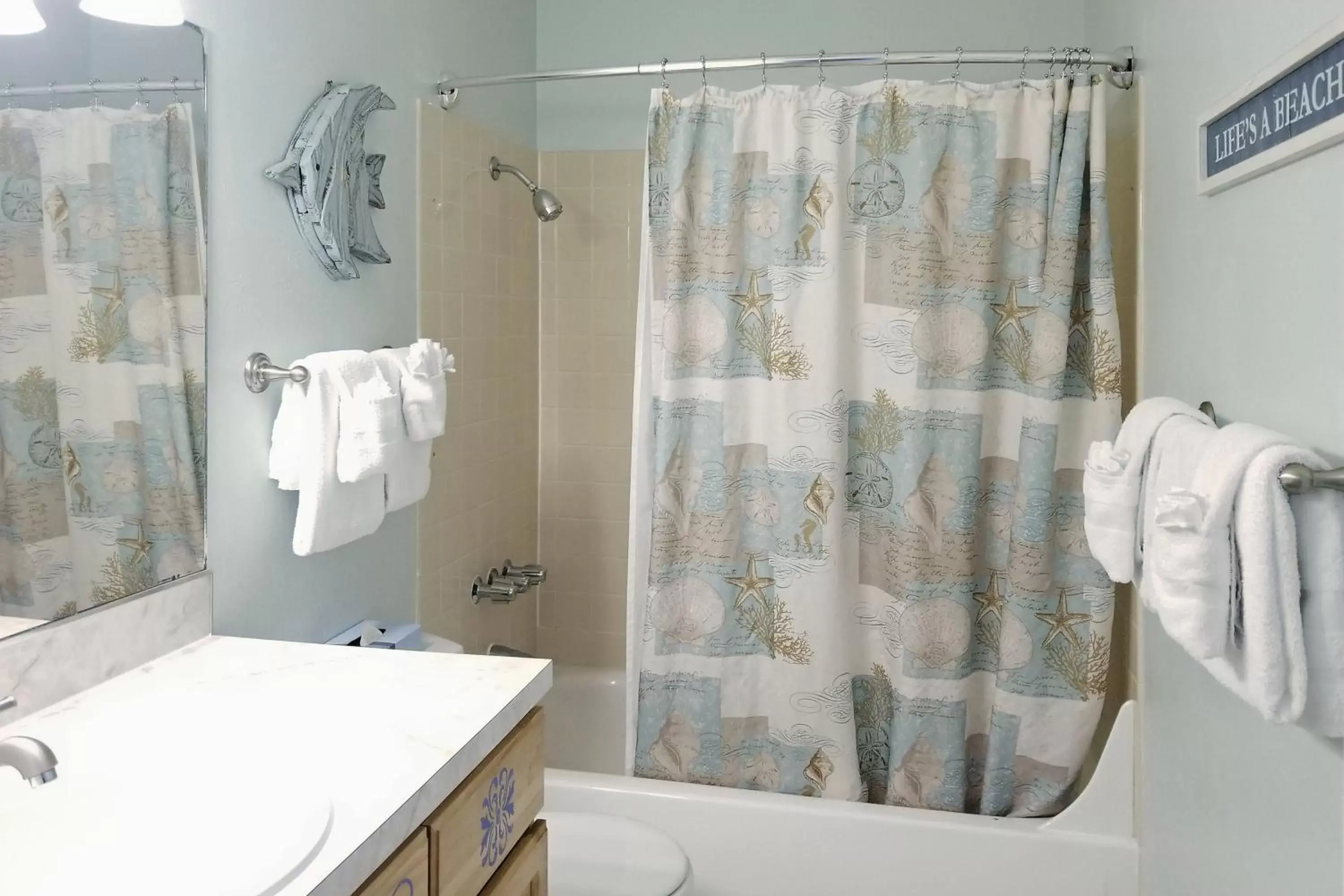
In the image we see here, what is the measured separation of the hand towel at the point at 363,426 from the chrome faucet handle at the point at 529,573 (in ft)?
3.40

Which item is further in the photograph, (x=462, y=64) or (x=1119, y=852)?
(x=462, y=64)

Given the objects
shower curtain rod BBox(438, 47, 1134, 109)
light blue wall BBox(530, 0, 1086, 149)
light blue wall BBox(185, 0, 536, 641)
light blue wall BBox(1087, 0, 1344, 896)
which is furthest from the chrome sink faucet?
light blue wall BBox(530, 0, 1086, 149)

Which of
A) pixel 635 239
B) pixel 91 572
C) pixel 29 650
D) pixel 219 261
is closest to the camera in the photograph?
pixel 29 650

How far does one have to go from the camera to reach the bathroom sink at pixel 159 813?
31.9 inches

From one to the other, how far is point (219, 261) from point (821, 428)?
114 cm

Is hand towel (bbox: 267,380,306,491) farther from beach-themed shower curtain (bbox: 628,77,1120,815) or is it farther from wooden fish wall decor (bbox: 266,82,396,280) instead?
beach-themed shower curtain (bbox: 628,77,1120,815)

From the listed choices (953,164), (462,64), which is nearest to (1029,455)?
(953,164)

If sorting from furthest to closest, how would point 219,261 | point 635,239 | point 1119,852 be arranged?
point 635,239 → point 1119,852 → point 219,261

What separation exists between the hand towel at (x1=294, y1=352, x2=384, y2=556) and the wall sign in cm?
135

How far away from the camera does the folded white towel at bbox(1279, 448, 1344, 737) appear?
1027 millimetres

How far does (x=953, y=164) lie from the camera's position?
6.66ft

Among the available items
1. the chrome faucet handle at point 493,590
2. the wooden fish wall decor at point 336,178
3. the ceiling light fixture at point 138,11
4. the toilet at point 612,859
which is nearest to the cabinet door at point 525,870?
the toilet at point 612,859

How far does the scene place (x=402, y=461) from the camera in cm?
178

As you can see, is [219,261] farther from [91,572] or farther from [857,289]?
[857,289]
